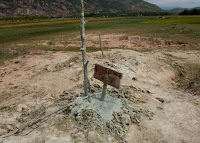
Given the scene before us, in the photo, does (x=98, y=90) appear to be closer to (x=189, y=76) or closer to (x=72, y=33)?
(x=189, y=76)

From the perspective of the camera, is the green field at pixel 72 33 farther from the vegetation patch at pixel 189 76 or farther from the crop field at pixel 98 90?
the vegetation patch at pixel 189 76

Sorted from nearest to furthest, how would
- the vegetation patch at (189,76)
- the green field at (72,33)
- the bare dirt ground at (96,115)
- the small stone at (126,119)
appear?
the bare dirt ground at (96,115), the small stone at (126,119), the vegetation patch at (189,76), the green field at (72,33)

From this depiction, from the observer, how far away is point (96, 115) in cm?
436

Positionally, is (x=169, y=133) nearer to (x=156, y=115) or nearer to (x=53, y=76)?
(x=156, y=115)

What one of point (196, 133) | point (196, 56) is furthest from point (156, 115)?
point (196, 56)

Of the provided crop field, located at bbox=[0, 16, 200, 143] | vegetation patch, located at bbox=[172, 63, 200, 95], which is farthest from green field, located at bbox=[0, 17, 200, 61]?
vegetation patch, located at bbox=[172, 63, 200, 95]

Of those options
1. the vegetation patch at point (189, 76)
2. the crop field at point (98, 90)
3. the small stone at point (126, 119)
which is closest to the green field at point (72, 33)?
the crop field at point (98, 90)

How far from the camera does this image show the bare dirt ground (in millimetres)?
4090

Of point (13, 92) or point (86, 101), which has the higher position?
point (86, 101)

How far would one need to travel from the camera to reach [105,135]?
400cm

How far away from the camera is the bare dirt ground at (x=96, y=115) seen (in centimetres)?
409

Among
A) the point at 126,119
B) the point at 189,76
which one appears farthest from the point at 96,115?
the point at 189,76

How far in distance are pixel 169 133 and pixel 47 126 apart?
347 cm

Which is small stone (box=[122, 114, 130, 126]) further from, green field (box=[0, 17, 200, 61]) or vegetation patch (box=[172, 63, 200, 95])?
vegetation patch (box=[172, 63, 200, 95])
